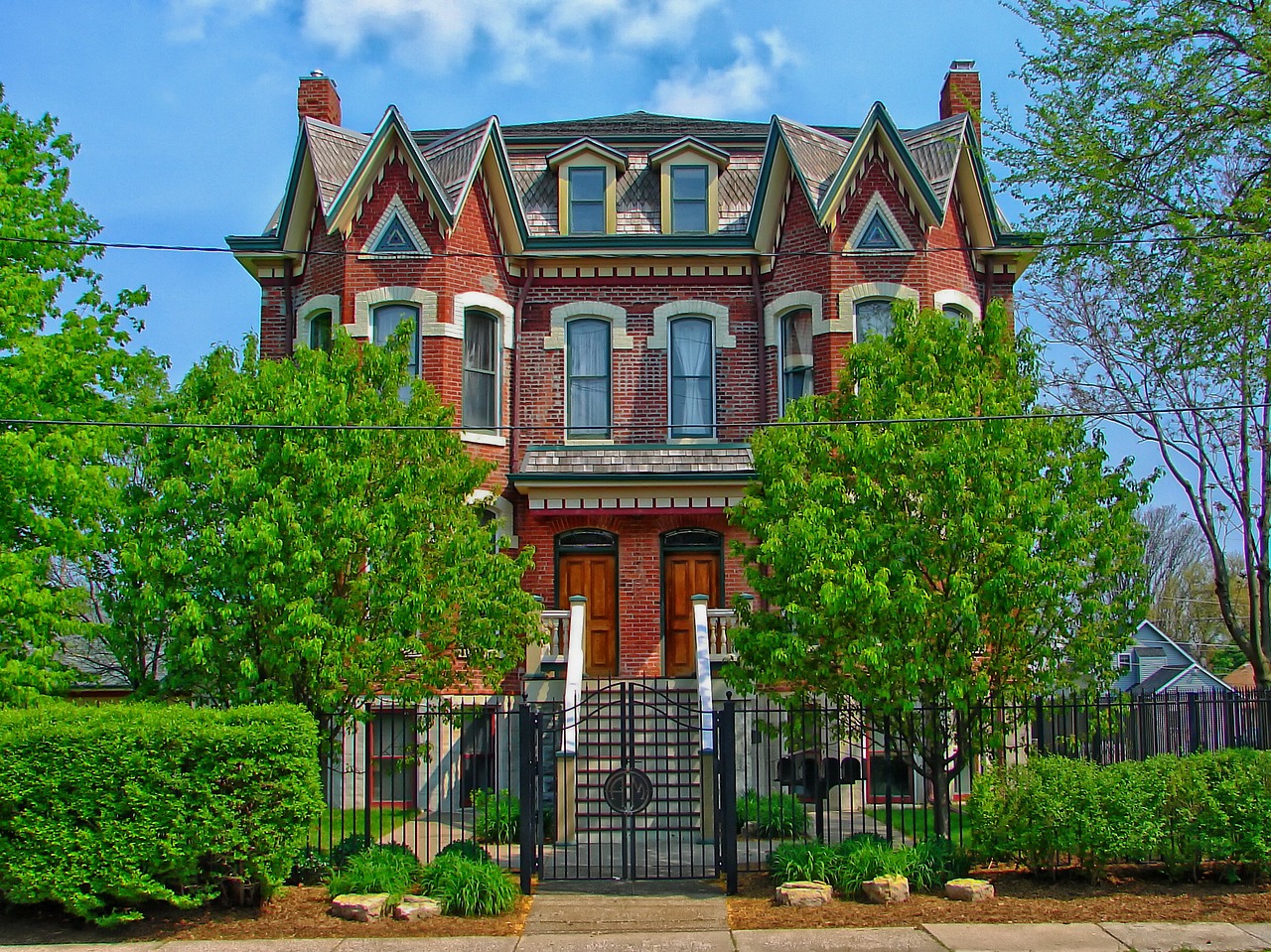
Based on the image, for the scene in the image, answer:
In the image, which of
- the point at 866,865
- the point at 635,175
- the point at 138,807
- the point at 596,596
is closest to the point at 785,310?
the point at 635,175

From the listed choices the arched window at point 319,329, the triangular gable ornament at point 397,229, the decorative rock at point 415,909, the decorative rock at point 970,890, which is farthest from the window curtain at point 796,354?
the decorative rock at point 415,909

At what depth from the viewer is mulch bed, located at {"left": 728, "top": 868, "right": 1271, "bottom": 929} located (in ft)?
35.0

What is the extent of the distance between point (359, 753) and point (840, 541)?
29.6ft

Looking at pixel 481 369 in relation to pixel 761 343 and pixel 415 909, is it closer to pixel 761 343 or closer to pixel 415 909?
pixel 761 343

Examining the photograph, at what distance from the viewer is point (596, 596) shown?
19.5 metres

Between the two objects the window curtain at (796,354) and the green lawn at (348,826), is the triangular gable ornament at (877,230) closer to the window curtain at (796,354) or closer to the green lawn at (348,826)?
the window curtain at (796,354)

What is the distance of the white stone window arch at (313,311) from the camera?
64.0ft

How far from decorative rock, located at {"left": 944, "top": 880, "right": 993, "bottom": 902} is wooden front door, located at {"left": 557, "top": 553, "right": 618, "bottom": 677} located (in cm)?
883

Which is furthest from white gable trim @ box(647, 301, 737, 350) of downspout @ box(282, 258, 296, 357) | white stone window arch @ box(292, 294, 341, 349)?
downspout @ box(282, 258, 296, 357)

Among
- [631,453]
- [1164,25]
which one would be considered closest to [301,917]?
[631,453]

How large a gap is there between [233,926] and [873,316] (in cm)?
1369

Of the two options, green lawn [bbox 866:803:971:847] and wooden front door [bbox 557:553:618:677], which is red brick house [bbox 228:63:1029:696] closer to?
wooden front door [bbox 557:553:618:677]

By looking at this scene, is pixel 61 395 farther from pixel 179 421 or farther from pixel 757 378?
pixel 757 378

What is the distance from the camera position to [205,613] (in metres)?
12.1
